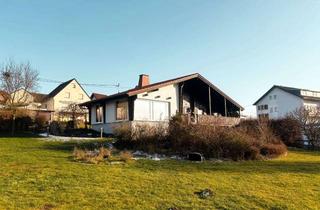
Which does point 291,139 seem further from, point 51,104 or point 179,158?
point 51,104

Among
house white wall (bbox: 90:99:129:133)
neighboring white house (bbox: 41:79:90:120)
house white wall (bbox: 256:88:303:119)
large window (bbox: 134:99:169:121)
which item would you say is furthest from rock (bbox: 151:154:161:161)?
neighboring white house (bbox: 41:79:90:120)

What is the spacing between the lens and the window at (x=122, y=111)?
2502cm

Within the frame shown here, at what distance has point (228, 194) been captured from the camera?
9.23 meters

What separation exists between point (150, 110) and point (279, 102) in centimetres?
3338

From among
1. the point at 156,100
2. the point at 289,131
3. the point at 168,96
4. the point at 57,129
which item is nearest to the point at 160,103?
the point at 156,100

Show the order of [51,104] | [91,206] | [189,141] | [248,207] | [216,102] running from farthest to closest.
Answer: [51,104] < [216,102] < [189,141] < [248,207] < [91,206]

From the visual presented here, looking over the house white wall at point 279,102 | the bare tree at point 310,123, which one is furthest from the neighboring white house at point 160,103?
the house white wall at point 279,102

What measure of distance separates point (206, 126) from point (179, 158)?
2.88m

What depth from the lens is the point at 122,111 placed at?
83.8ft

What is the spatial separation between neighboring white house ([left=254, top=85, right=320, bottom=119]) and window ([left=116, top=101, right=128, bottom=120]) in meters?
26.8

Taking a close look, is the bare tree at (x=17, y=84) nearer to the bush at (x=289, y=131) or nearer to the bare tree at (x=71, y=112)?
the bare tree at (x=71, y=112)

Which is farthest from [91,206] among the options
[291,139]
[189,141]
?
[291,139]

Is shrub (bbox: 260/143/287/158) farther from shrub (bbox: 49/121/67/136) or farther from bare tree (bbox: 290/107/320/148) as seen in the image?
shrub (bbox: 49/121/67/136)

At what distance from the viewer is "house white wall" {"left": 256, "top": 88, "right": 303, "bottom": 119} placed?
1938 inches
